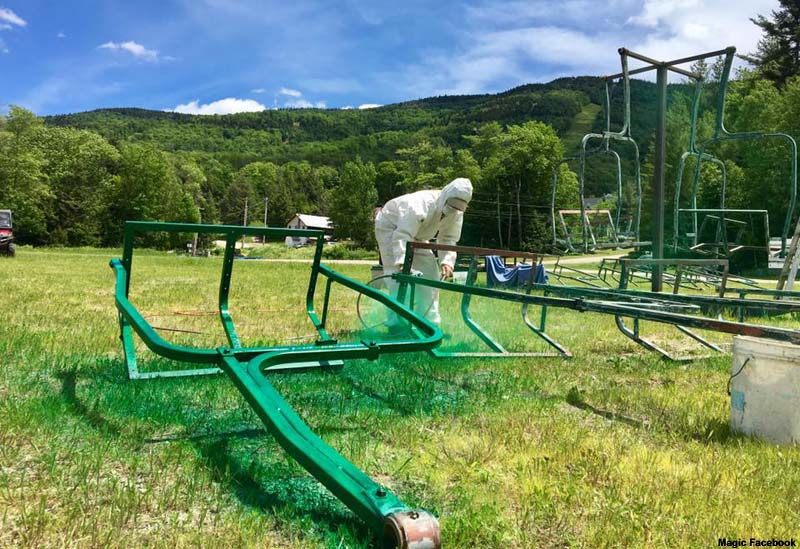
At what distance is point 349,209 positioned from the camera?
73.6 metres

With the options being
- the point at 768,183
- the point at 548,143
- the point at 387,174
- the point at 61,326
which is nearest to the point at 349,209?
the point at 387,174

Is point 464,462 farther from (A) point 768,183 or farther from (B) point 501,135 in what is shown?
(B) point 501,135

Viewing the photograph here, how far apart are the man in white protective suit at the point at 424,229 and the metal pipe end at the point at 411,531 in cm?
479

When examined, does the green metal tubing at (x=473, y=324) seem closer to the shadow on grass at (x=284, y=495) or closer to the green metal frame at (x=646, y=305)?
the green metal frame at (x=646, y=305)

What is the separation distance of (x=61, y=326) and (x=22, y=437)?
12.2 feet

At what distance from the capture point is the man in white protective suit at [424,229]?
654cm

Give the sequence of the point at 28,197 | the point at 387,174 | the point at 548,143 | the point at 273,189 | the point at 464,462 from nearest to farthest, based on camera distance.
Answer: the point at 464,462 → the point at 28,197 → the point at 548,143 → the point at 387,174 → the point at 273,189

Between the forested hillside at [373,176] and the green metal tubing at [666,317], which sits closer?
the green metal tubing at [666,317]

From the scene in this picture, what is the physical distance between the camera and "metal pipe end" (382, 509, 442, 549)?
1.39m

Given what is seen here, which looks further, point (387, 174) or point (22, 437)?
point (387, 174)

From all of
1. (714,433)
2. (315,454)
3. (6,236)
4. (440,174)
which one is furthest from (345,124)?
(315,454)

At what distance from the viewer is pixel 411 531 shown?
1.41 metres

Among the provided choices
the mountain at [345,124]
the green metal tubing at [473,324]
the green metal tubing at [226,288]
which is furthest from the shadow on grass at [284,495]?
the mountain at [345,124]

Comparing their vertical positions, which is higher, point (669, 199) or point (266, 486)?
point (669, 199)
